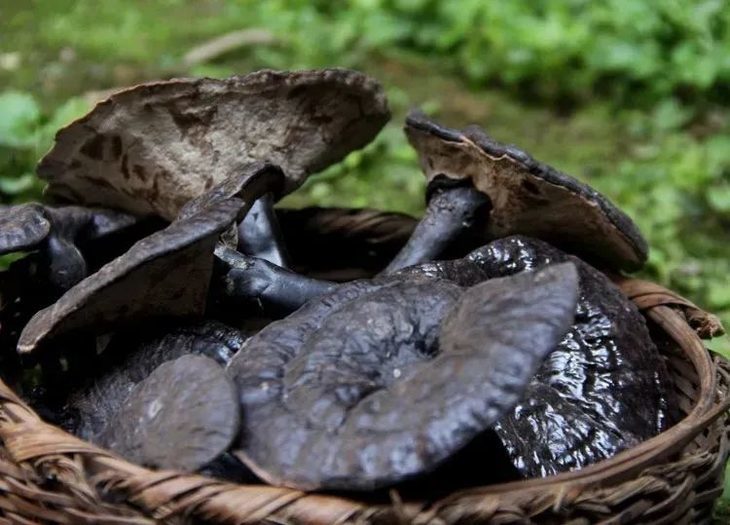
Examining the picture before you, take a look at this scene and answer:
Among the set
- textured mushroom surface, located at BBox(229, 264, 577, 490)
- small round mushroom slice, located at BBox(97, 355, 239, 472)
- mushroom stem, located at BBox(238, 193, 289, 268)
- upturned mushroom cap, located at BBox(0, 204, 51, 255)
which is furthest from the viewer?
mushroom stem, located at BBox(238, 193, 289, 268)

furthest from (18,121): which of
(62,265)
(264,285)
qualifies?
(264,285)

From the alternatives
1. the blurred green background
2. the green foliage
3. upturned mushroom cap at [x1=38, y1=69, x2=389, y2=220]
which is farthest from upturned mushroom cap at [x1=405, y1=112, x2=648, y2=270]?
the green foliage

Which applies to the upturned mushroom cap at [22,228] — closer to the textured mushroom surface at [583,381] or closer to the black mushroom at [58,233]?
the black mushroom at [58,233]

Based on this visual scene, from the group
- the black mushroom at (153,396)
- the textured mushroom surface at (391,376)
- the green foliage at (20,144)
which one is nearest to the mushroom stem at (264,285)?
the black mushroom at (153,396)

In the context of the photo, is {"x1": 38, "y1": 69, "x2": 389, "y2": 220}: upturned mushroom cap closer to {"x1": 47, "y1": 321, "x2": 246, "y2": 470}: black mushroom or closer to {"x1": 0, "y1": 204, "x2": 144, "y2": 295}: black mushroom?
{"x1": 0, "y1": 204, "x2": 144, "y2": 295}: black mushroom

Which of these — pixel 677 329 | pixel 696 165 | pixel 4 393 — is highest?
pixel 4 393

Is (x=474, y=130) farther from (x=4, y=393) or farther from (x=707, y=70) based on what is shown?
(x=707, y=70)

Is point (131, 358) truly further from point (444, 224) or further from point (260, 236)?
point (444, 224)

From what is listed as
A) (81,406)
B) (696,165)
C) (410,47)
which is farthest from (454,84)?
(81,406)
